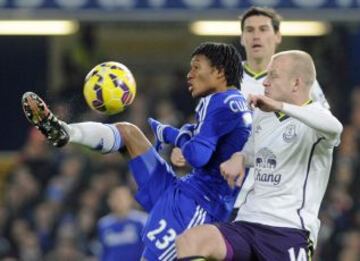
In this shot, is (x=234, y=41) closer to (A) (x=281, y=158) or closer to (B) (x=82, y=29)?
(B) (x=82, y=29)

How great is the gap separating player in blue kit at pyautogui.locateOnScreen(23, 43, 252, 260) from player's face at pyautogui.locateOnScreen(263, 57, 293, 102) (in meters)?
0.25

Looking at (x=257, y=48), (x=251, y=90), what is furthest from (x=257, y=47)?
(x=251, y=90)

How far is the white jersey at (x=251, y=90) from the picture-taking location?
9.11 meters

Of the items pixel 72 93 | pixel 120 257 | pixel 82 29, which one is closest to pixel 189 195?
pixel 120 257

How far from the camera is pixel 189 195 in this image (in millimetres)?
8664

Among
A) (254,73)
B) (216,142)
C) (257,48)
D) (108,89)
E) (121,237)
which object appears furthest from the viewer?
(121,237)

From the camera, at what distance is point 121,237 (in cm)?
1420

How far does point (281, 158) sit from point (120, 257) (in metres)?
6.06

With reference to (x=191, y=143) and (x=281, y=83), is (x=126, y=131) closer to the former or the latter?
(x=191, y=143)

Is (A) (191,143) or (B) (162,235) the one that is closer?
(A) (191,143)

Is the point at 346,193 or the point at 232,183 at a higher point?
the point at 232,183

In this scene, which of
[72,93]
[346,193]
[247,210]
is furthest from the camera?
[72,93]

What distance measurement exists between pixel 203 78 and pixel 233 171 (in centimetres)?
81

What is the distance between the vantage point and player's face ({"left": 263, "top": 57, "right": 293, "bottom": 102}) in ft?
27.2
